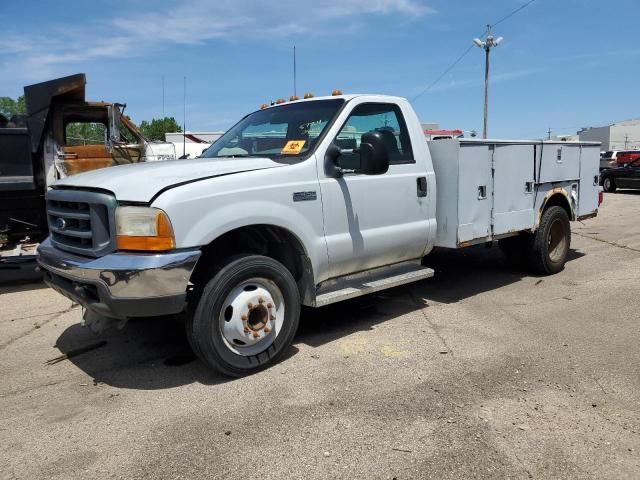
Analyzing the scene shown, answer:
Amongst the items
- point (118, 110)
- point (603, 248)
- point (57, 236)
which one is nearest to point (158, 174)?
point (57, 236)

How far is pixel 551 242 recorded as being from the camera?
7.31 meters

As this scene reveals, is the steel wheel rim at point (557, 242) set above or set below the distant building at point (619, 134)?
below

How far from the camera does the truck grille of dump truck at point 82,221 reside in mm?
3699

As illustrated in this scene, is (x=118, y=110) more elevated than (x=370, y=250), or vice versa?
(x=118, y=110)

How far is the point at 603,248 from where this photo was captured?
909cm

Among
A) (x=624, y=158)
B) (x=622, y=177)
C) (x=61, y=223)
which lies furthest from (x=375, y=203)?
(x=624, y=158)

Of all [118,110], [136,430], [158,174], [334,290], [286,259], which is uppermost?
[118,110]

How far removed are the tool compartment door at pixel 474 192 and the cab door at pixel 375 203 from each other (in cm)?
45

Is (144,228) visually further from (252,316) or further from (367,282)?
(367,282)

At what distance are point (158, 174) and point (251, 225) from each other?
0.75 metres

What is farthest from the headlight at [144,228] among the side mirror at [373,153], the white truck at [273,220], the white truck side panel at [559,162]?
the white truck side panel at [559,162]

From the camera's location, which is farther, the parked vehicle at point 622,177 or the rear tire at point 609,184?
the rear tire at point 609,184

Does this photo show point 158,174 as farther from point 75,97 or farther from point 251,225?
point 75,97

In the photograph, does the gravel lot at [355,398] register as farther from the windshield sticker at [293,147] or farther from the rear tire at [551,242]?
the windshield sticker at [293,147]
